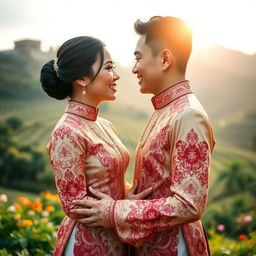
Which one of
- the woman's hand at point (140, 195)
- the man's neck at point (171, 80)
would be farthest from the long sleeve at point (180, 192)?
the man's neck at point (171, 80)

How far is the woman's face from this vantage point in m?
1.99

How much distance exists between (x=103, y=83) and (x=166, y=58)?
36 centimetres

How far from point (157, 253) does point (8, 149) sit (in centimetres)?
1413

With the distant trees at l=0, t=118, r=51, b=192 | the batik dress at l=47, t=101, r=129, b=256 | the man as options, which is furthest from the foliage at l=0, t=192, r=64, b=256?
the distant trees at l=0, t=118, r=51, b=192

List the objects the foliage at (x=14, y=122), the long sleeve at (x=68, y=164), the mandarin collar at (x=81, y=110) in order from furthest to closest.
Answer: the foliage at (x=14, y=122) < the mandarin collar at (x=81, y=110) < the long sleeve at (x=68, y=164)

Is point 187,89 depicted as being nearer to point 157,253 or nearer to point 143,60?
point 143,60

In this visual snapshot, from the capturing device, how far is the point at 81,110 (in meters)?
1.98

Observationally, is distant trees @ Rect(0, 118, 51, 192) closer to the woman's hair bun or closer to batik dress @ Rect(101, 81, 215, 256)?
the woman's hair bun

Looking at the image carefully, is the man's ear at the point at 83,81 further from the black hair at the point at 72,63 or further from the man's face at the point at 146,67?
the man's face at the point at 146,67

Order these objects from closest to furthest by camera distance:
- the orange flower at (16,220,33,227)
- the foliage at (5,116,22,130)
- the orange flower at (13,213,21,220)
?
1. the orange flower at (16,220,33,227)
2. the orange flower at (13,213,21,220)
3. the foliage at (5,116,22,130)

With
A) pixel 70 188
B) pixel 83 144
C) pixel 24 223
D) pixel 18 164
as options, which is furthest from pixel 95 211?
pixel 18 164

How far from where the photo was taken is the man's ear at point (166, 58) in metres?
1.84

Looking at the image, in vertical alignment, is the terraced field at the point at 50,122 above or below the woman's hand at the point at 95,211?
below

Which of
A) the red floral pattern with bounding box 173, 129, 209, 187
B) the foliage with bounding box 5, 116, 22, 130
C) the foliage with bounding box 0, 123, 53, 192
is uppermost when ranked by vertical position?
the red floral pattern with bounding box 173, 129, 209, 187
